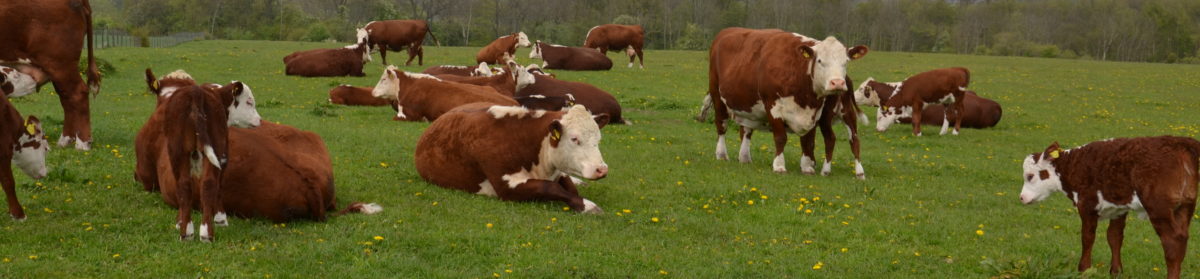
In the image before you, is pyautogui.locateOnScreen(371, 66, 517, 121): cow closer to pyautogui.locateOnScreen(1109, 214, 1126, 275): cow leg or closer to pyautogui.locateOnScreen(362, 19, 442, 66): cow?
pyautogui.locateOnScreen(1109, 214, 1126, 275): cow leg

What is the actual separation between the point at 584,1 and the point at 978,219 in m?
122

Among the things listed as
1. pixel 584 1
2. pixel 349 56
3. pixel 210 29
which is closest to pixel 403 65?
pixel 349 56

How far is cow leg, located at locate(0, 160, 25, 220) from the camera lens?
7.96 m

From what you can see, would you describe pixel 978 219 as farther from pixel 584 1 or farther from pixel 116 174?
pixel 584 1

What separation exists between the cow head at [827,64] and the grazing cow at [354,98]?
1141 cm

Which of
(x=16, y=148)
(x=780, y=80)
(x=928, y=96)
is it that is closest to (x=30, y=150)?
(x=16, y=148)

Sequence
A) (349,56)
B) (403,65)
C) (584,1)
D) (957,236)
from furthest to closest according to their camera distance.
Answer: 1. (584,1)
2. (403,65)
3. (349,56)
4. (957,236)

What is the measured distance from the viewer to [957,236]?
31.1 feet

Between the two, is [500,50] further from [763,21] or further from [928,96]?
[763,21]

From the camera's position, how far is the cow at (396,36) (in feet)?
112

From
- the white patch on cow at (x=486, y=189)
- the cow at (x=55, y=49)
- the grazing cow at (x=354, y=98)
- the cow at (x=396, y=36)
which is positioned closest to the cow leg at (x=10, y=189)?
the white patch on cow at (x=486, y=189)

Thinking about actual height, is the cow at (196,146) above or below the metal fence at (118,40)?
above

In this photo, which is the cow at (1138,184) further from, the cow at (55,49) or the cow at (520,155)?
the cow at (55,49)

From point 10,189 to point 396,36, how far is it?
26.7 meters
